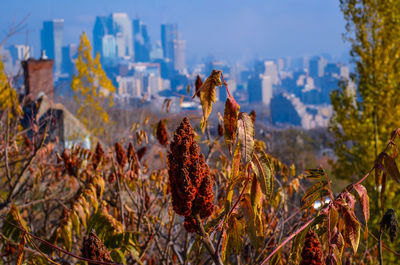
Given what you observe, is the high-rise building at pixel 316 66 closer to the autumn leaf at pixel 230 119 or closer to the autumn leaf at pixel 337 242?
the autumn leaf at pixel 337 242

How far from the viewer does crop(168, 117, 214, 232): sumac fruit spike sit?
4.80 ft

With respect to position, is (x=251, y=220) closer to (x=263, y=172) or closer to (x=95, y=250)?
(x=263, y=172)

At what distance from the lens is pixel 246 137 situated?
1.36 m

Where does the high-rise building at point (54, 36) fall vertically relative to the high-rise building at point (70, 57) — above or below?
above

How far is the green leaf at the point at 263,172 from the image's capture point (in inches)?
55.6

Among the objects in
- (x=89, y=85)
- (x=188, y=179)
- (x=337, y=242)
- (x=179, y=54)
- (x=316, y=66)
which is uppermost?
(x=179, y=54)

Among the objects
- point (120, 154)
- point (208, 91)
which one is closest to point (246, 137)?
point (208, 91)

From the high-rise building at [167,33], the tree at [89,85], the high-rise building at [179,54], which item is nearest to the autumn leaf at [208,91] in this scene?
the tree at [89,85]

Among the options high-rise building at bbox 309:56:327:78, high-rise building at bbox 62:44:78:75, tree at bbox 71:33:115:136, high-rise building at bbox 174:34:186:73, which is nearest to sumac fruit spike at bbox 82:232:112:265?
tree at bbox 71:33:115:136

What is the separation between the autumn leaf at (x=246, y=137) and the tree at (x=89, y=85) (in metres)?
23.4

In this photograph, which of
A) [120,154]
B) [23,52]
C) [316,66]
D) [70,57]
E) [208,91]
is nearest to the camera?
[208,91]

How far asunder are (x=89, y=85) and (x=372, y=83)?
18.7 metres

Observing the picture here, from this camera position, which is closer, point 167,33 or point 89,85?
point 89,85

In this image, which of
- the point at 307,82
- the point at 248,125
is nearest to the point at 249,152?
the point at 248,125
